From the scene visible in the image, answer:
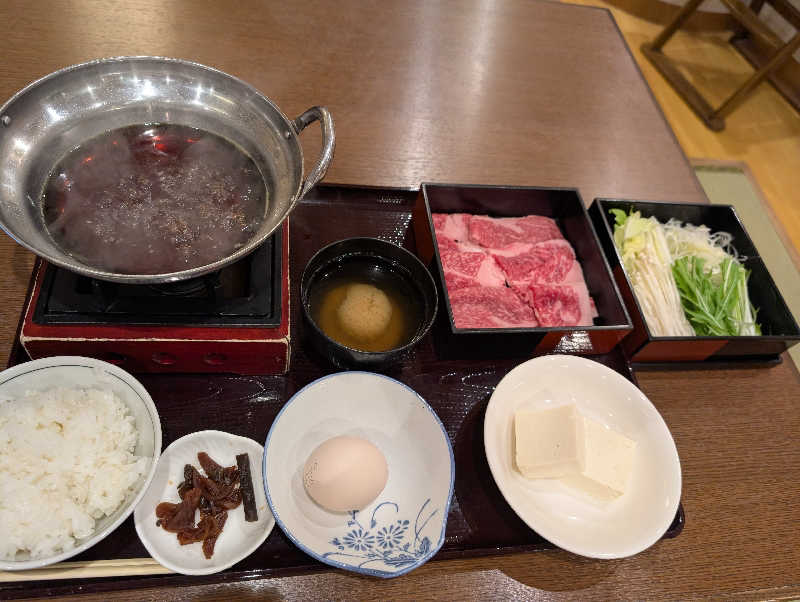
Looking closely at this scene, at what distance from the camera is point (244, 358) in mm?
1619

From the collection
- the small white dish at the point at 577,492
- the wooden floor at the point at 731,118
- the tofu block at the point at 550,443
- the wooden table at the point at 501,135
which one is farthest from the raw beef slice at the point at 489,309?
the wooden floor at the point at 731,118

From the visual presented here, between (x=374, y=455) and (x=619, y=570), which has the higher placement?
(x=374, y=455)

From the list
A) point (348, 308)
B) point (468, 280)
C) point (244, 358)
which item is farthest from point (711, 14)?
point (244, 358)

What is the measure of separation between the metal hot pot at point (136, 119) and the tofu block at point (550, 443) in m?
0.93

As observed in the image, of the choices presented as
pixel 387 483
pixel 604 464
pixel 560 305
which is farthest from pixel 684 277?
pixel 387 483

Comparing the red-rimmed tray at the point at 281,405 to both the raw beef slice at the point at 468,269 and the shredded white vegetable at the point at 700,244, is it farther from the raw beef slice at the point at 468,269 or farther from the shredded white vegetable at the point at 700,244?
the shredded white vegetable at the point at 700,244

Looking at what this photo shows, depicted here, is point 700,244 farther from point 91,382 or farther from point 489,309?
point 91,382

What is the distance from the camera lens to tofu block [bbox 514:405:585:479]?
5.07ft

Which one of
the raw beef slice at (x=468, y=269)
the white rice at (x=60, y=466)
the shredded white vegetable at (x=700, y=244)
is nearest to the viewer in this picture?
the white rice at (x=60, y=466)

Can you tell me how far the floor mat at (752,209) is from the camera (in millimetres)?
3395

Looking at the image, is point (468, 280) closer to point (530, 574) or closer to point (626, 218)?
point (626, 218)

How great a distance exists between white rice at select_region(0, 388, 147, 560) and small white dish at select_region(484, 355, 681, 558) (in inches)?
38.9

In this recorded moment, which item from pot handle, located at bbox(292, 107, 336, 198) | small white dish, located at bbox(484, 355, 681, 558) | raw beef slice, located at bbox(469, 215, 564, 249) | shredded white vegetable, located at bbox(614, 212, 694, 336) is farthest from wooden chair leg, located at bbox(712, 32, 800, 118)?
pot handle, located at bbox(292, 107, 336, 198)

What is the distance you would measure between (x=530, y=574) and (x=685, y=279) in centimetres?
135
